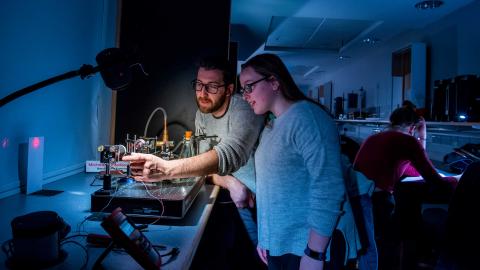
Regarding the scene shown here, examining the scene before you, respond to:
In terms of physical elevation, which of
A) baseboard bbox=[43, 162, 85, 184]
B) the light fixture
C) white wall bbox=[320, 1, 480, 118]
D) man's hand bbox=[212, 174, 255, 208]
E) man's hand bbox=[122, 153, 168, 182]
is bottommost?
man's hand bbox=[212, 174, 255, 208]

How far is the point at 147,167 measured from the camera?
131 centimetres

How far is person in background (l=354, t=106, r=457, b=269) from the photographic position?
7.56 feet

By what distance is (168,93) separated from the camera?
2346mm

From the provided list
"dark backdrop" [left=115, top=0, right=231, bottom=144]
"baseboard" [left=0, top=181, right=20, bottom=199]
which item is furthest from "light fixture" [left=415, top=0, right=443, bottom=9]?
"baseboard" [left=0, top=181, right=20, bottom=199]

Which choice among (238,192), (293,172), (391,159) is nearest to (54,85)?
(238,192)

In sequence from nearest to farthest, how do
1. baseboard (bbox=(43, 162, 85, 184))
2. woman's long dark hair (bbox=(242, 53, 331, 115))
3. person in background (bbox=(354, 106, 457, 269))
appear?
woman's long dark hair (bbox=(242, 53, 331, 115))
baseboard (bbox=(43, 162, 85, 184))
person in background (bbox=(354, 106, 457, 269))

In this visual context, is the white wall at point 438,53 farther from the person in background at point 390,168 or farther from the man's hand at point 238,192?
the man's hand at point 238,192

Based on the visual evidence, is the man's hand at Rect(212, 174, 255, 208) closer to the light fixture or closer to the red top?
the red top

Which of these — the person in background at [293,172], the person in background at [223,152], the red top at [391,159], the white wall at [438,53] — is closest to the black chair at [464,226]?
the person in background at [293,172]

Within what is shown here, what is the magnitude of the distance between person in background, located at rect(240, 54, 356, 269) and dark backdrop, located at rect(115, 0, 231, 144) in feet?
3.57

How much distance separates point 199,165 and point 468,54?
13.7 feet

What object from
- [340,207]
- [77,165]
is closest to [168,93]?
[77,165]

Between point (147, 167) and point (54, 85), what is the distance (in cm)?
78

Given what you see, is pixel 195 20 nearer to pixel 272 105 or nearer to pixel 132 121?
pixel 132 121
